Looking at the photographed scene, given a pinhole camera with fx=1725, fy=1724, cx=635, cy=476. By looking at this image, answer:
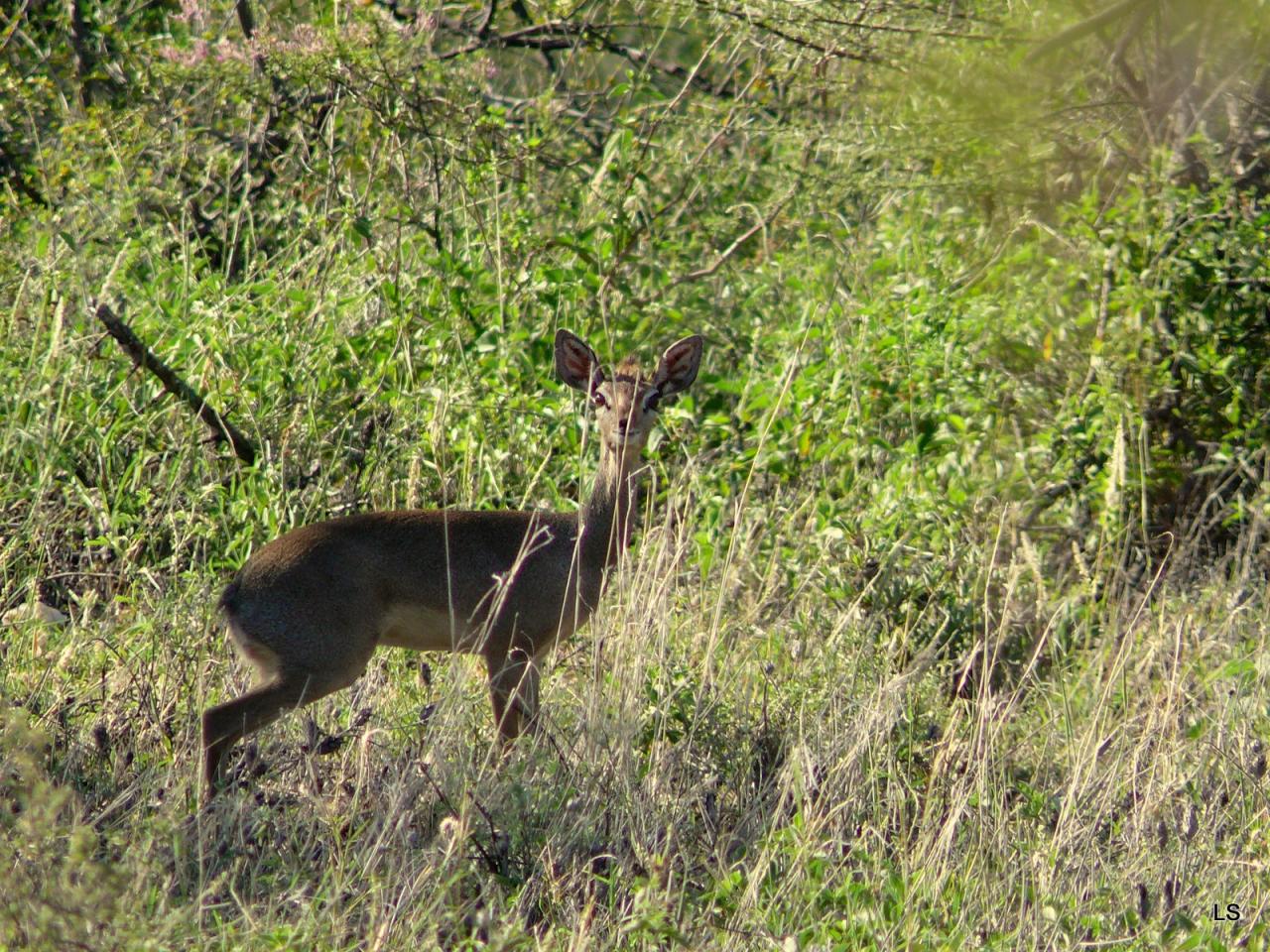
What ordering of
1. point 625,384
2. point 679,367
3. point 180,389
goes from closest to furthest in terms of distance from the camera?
point 625,384 < point 679,367 < point 180,389

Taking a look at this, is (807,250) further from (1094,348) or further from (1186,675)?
(1186,675)

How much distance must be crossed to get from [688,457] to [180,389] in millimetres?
1995

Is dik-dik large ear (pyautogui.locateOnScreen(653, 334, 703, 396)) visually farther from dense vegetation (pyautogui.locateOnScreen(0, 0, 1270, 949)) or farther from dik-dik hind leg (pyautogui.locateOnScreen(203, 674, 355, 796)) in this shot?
dik-dik hind leg (pyautogui.locateOnScreen(203, 674, 355, 796))

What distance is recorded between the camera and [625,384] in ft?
19.5

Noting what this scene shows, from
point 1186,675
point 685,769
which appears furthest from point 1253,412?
point 685,769

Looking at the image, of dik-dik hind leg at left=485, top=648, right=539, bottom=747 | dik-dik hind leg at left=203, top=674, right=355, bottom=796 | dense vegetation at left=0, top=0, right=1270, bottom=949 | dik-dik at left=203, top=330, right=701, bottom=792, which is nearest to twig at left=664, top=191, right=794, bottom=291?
dense vegetation at left=0, top=0, right=1270, bottom=949

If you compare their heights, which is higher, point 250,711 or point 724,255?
point 724,255

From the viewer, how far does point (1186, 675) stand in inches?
223

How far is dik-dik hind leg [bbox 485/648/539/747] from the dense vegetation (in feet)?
0.48

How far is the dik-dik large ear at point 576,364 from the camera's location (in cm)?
608

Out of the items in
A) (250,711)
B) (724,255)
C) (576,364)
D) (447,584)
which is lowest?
(250,711)

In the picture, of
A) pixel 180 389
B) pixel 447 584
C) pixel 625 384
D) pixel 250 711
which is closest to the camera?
pixel 250 711

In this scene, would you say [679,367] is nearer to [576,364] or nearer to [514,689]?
A: [576,364]

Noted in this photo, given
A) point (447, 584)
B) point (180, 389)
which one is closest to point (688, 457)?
point (447, 584)
